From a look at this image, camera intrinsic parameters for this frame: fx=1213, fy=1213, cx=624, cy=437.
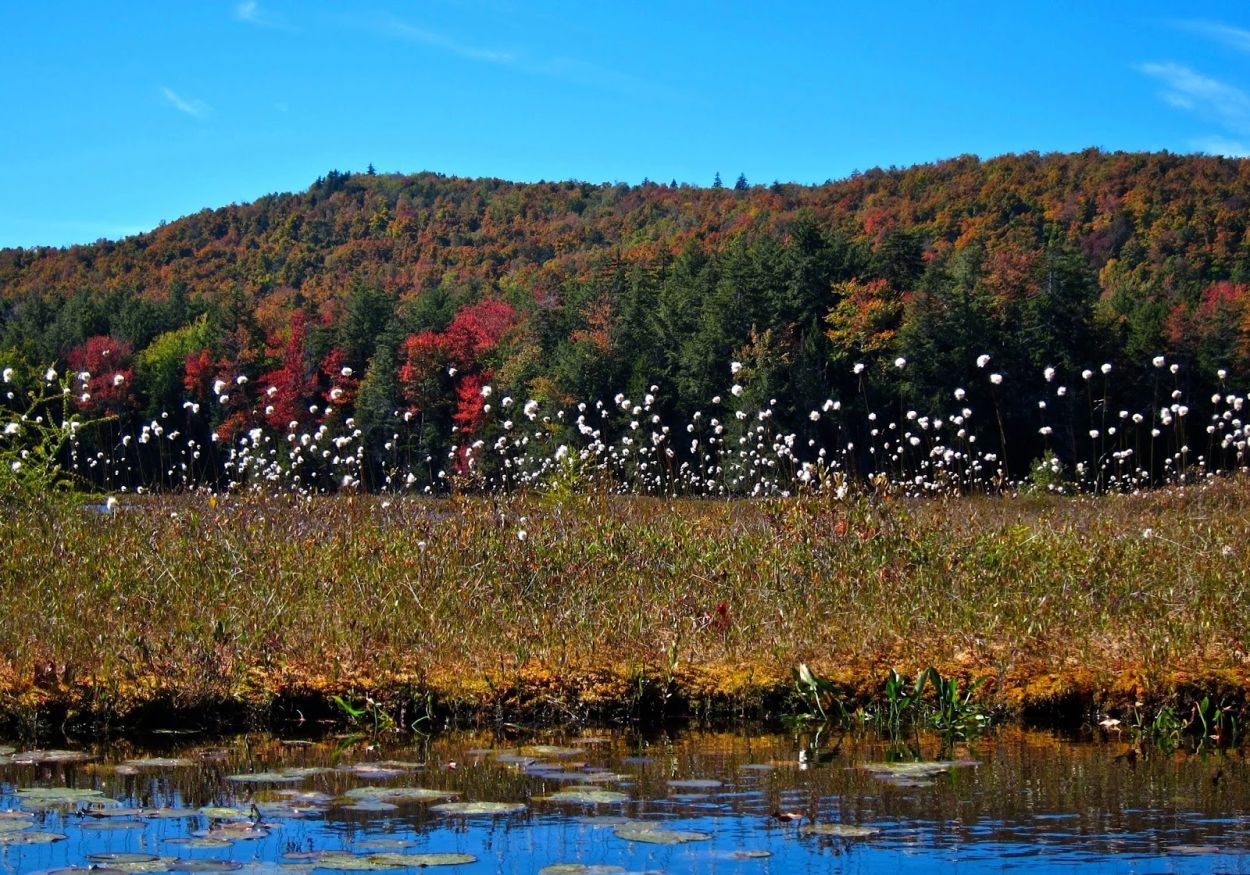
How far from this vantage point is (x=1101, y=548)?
848 cm

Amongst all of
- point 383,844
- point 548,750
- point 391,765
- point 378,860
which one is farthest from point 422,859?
point 548,750

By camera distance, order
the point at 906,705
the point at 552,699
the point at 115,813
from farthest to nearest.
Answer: the point at 552,699
the point at 906,705
the point at 115,813

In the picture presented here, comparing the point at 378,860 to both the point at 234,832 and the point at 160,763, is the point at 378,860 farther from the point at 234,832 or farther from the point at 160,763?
the point at 160,763

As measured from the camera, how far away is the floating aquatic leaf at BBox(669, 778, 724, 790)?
15.0ft

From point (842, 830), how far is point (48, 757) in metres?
3.38

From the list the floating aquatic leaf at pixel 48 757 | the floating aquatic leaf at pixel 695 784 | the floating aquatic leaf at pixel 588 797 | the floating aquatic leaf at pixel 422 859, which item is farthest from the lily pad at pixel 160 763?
the floating aquatic leaf at pixel 695 784

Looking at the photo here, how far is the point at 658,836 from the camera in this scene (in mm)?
3785

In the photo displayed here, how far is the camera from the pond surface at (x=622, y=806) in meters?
3.68

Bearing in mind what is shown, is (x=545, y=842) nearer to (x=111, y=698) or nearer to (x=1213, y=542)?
(x=111, y=698)

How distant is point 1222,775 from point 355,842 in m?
3.32

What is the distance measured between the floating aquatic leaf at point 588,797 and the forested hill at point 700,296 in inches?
684

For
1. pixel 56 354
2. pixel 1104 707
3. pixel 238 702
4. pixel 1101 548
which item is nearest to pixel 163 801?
pixel 238 702

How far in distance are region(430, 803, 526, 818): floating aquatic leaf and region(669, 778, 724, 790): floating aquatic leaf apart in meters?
0.63

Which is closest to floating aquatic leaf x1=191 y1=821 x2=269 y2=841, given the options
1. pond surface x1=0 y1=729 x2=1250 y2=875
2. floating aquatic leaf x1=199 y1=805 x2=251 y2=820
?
pond surface x1=0 y1=729 x2=1250 y2=875
